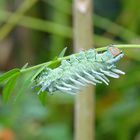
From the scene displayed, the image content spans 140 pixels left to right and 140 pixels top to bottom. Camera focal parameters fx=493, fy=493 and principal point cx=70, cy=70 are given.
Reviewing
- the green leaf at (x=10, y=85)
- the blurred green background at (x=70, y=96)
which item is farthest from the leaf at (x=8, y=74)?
the blurred green background at (x=70, y=96)

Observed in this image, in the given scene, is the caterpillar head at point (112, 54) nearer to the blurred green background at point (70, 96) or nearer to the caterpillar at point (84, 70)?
the caterpillar at point (84, 70)

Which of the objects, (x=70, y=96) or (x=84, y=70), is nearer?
(x=84, y=70)

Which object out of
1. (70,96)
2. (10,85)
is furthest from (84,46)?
(70,96)

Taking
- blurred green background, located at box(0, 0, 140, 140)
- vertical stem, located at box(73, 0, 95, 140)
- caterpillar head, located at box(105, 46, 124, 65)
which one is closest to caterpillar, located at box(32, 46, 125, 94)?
caterpillar head, located at box(105, 46, 124, 65)

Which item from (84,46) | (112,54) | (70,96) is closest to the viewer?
(112,54)

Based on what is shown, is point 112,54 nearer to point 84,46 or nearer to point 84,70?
point 84,70

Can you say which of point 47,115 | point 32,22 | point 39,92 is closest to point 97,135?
point 47,115
